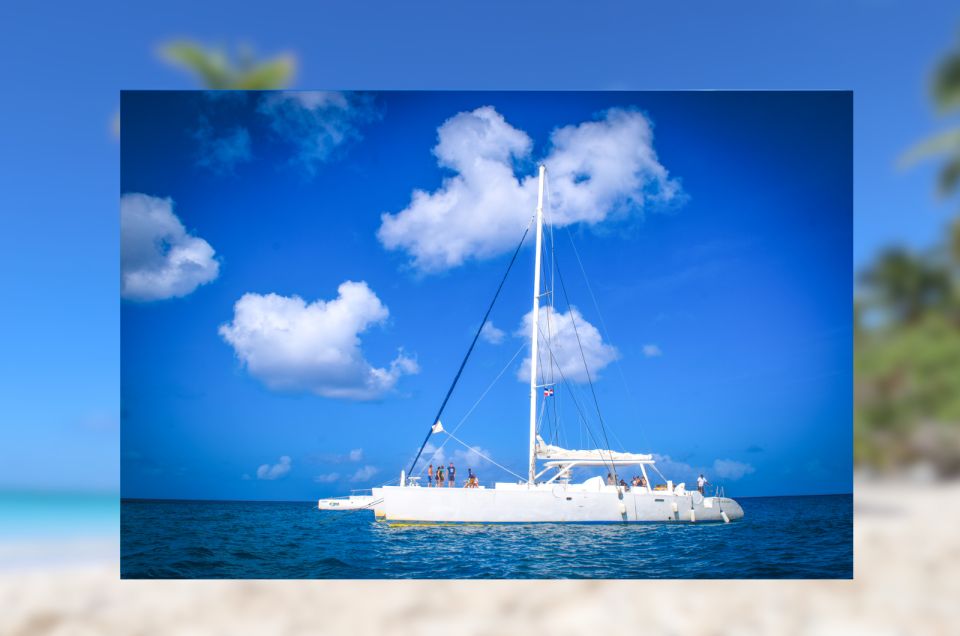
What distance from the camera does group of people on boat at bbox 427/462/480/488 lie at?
11.3m

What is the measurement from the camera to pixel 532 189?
35.9ft

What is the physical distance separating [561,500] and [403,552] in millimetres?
2296

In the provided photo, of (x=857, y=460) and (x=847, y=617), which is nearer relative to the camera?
(x=847, y=617)

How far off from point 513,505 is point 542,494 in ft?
1.45

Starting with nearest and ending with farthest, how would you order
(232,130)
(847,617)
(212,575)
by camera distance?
(847,617) → (212,575) → (232,130)

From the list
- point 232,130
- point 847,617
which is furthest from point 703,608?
point 232,130

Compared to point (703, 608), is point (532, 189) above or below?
above

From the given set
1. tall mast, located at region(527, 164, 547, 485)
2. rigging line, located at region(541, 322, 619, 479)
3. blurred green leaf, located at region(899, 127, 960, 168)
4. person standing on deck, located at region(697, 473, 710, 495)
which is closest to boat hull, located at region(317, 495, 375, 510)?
tall mast, located at region(527, 164, 547, 485)

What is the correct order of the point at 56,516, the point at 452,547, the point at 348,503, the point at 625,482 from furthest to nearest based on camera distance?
1. the point at 56,516
2. the point at 625,482
3. the point at 348,503
4. the point at 452,547

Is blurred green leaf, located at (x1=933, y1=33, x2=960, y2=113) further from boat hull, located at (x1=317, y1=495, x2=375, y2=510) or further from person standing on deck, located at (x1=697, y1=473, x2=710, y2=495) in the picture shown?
boat hull, located at (x1=317, y1=495, x2=375, y2=510)

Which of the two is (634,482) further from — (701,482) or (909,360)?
(909,360)

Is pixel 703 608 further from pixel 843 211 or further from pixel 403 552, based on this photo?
pixel 843 211

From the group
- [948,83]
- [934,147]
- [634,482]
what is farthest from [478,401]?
[948,83]

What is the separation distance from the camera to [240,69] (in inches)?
516
